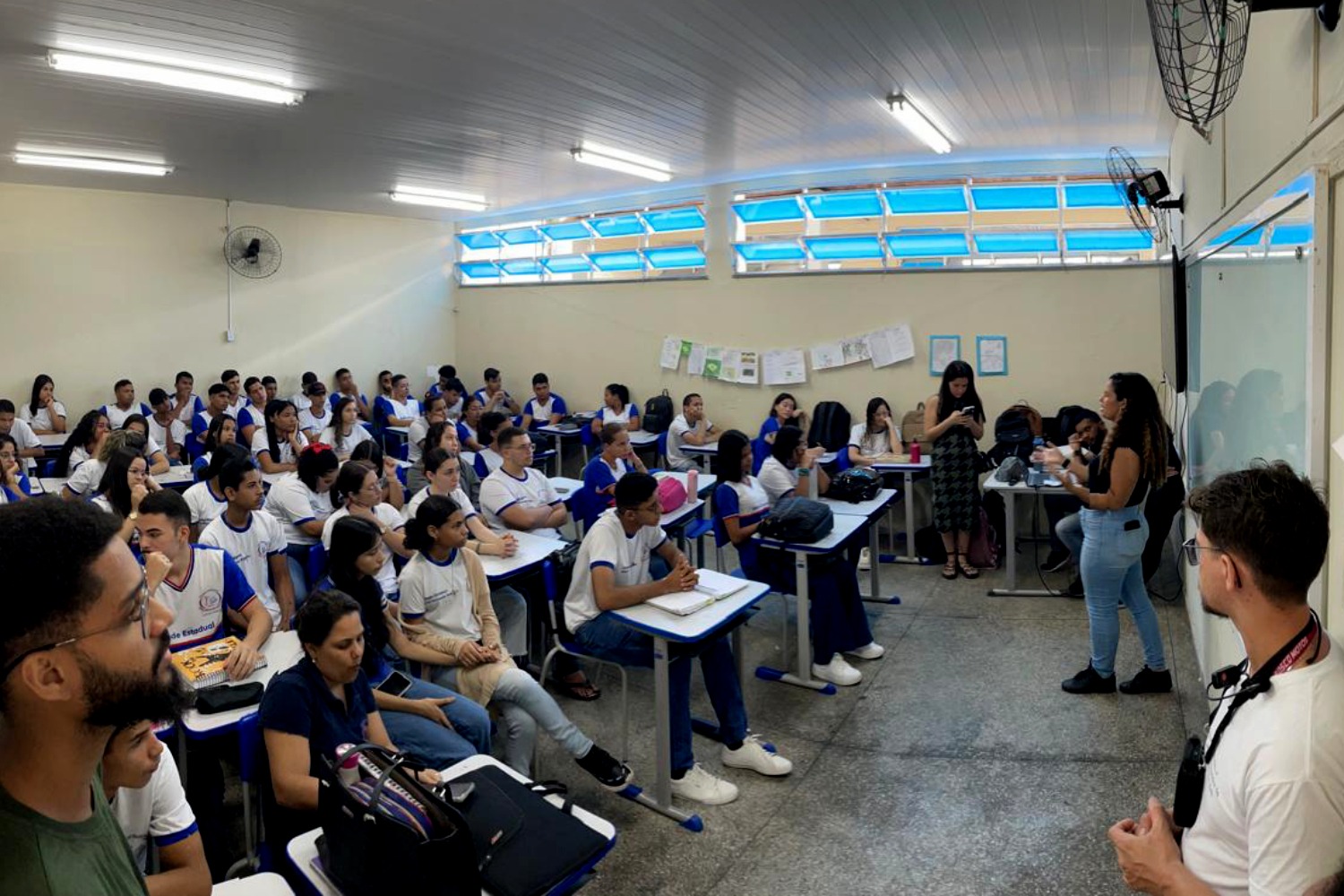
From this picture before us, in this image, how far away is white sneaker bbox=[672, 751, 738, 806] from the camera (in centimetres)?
332

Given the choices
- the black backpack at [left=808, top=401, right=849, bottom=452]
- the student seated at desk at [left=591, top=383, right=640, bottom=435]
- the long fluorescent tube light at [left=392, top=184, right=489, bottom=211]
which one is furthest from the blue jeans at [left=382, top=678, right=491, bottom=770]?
the long fluorescent tube light at [left=392, top=184, right=489, bottom=211]

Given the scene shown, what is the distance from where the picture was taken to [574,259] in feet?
33.2

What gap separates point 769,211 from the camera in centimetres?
844

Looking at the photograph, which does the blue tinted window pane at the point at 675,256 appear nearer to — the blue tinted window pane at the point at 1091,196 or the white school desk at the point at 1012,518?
the blue tinted window pane at the point at 1091,196

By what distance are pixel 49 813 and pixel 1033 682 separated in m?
4.22

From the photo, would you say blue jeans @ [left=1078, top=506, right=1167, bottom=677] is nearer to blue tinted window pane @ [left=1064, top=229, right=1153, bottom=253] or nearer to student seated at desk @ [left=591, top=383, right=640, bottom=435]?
blue tinted window pane @ [left=1064, top=229, right=1153, bottom=253]

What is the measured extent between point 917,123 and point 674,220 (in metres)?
Answer: 3.70

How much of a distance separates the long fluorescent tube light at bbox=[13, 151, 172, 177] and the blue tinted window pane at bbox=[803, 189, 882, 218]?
5.42 meters

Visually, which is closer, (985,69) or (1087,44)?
(1087,44)

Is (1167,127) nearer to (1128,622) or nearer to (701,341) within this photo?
(1128,622)

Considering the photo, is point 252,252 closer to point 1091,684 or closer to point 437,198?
point 437,198

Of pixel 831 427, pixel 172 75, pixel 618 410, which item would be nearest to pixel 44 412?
pixel 172 75

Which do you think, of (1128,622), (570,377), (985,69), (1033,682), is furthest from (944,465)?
(570,377)

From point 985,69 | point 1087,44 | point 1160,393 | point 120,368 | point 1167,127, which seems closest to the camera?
point 1087,44
